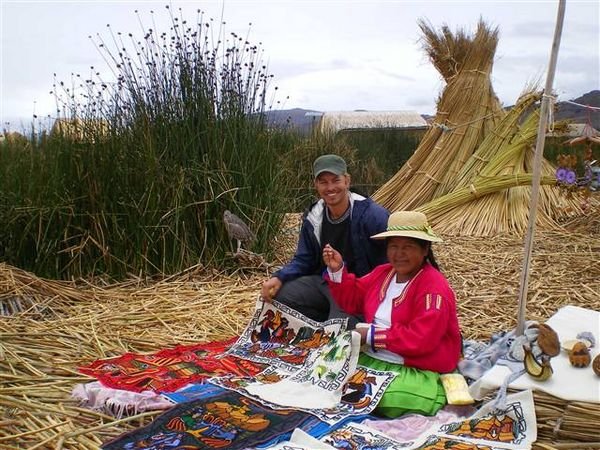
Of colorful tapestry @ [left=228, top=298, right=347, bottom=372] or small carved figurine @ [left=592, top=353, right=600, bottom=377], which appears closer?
small carved figurine @ [left=592, top=353, right=600, bottom=377]

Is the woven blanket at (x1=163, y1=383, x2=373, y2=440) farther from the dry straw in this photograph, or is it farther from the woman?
the dry straw

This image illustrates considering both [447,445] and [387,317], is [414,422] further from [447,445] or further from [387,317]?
[387,317]

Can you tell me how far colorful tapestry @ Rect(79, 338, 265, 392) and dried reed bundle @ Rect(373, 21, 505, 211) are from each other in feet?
14.3

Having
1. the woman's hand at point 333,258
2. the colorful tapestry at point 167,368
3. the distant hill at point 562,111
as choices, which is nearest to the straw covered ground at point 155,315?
the colorful tapestry at point 167,368

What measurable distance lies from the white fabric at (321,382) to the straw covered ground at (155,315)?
0.46 metres

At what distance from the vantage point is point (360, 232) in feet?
9.77

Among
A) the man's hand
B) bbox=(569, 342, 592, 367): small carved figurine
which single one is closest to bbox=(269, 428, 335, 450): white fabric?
bbox=(569, 342, 592, 367): small carved figurine

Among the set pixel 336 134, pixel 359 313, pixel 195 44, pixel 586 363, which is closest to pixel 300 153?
pixel 336 134

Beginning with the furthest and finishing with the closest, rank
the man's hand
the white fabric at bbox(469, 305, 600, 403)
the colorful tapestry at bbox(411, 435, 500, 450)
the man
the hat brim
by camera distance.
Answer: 1. the man's hand
2. the man
3. the hat brim
4. the white fabric at bbox(469, 305, 600, 403)
5. the colorful tapestry at bbox(411, 435, 500, 450)

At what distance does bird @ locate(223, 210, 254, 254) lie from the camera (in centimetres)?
446

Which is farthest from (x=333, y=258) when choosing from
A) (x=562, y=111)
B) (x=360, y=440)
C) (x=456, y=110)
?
(x=562, y=111)

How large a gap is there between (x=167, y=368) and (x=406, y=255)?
105 centimetres

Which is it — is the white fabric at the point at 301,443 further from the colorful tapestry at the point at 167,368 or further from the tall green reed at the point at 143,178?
the tall green reed at the point at 143,178

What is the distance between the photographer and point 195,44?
4824 millimetres
